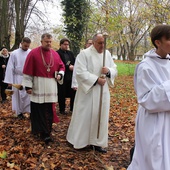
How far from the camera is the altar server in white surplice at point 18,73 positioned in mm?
6195

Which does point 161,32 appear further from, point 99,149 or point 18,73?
point 18,73

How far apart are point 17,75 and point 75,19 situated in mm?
7022

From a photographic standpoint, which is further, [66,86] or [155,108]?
[66,86]

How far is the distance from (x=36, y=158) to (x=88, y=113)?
Result: 1.19m

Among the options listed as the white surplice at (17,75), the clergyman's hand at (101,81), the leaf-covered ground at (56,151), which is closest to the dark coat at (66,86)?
the leaf-covered ground at (56,151)

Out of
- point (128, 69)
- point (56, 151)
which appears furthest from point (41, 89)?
point (128, 69)

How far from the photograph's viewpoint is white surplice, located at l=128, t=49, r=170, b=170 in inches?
87.1

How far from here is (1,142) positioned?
4.75m

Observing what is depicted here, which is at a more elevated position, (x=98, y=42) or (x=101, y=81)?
(x=98, y=42)

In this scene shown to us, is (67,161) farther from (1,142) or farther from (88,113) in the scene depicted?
(1,142)

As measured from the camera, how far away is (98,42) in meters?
4.27

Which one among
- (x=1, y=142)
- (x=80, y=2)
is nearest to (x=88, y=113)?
(x=1, y=142)

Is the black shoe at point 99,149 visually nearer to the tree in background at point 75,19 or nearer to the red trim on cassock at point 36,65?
the red trim on cassock at point 36,65

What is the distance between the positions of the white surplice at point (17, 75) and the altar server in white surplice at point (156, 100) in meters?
4.45
